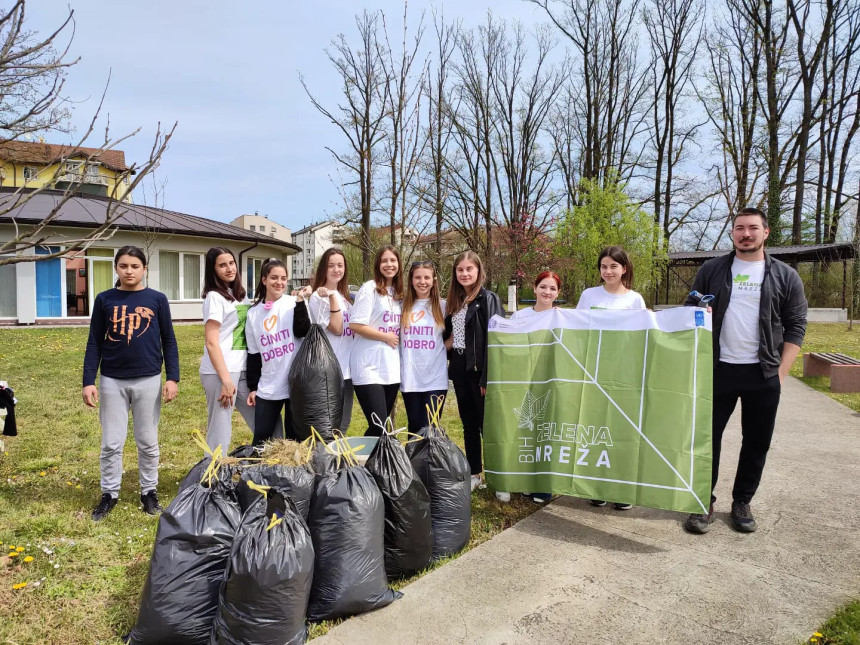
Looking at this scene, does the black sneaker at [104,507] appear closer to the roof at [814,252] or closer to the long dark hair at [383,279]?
the long dark hair at [383,279]

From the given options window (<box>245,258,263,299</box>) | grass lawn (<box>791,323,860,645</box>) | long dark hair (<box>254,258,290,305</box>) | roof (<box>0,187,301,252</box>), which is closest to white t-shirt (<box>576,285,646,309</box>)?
grass lawn (<box>791,323,860,645</box>)

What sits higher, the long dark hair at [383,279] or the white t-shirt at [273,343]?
the long dark hair at [383,279]

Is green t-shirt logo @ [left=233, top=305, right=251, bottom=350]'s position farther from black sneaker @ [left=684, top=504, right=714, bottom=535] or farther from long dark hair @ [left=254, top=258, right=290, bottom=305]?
black sneaker @ [left=684, top=504, right=714, bottom=535]

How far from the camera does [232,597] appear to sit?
2.12 meters

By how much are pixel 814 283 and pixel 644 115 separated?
1266 centimetres

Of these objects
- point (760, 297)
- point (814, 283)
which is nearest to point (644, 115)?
point (814, 283)

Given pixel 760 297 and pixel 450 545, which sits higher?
pixel 760 297

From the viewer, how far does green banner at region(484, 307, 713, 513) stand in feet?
11.0

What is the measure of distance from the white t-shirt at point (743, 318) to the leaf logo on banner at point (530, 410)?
1152mm

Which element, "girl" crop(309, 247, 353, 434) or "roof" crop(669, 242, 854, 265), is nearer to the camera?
"girl" crop(309, 247, 353, 434)

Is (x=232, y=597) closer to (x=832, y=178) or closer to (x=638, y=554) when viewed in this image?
(x=638, y=554)

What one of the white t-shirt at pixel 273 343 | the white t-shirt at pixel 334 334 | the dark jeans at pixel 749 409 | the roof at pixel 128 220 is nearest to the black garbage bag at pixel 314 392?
the white t-shirt at pixel 273 343

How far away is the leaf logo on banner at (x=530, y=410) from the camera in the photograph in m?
3.74

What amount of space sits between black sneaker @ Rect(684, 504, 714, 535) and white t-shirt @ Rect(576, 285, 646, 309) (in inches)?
53.5
